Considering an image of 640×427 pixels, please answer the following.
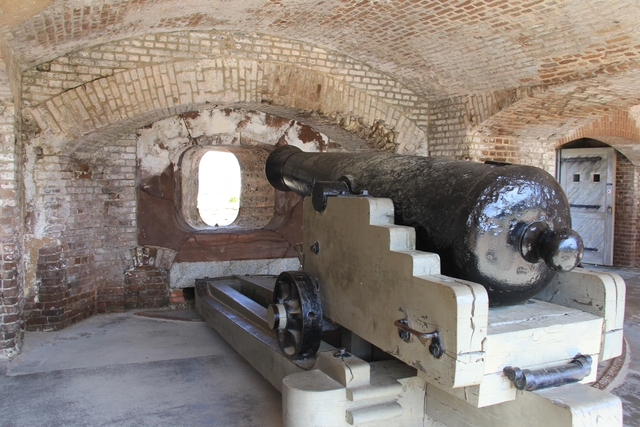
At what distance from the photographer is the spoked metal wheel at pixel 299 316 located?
292cm

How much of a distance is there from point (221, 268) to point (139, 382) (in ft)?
8.10

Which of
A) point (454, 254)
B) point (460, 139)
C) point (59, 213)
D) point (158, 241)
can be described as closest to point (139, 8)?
point (59, 213)

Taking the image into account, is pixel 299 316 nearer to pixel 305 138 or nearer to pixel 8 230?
pixel 8 230

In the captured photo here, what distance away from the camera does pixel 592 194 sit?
9.11 metres

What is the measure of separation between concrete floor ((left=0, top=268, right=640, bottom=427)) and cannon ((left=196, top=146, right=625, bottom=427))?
0.65m

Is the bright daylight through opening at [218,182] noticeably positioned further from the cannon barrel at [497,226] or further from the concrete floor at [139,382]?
the cannon barrel at [497,226]

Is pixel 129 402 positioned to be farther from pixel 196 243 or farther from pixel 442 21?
pixel 442 21

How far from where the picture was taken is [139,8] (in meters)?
3.90

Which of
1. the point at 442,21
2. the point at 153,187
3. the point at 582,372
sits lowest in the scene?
the point at 582,372

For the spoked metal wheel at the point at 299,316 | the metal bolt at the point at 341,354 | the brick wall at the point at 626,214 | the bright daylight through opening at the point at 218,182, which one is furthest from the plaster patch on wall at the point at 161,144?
the bright daylight through opening at the point at 218,182

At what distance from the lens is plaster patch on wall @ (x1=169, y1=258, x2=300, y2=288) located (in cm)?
580

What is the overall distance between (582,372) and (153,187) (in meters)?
4.63

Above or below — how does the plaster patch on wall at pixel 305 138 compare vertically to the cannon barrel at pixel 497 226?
above

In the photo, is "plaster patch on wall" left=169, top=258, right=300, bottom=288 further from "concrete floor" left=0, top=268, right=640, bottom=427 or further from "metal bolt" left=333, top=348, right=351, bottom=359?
"metal bolt" left=333, top=348, right=351, bottom=359
